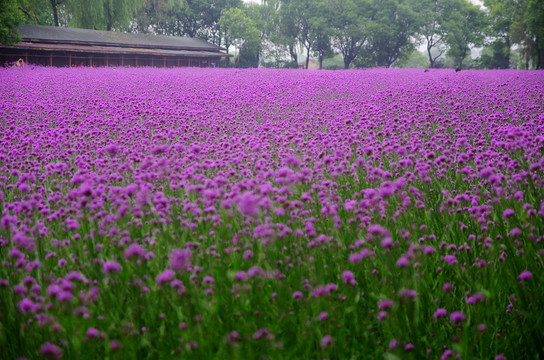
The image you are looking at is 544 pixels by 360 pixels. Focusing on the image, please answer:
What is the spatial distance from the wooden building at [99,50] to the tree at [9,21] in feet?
5.46

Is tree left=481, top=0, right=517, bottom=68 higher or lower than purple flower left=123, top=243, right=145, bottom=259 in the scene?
higher

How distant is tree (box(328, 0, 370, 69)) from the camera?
47219 millimetres

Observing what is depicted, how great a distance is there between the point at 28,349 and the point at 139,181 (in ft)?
5.72

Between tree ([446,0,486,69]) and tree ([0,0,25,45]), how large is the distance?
1634 inches

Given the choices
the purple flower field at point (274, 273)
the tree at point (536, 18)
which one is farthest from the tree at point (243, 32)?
the purple flower field at point (274, 273)

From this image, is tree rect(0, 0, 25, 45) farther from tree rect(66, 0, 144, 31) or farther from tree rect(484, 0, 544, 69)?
tree rect(484, 0, 544, 69)

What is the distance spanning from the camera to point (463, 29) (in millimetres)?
50781

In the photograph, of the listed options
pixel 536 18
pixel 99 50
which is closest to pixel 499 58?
pixel 536 18

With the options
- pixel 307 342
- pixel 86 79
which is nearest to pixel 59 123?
pixel 307 342

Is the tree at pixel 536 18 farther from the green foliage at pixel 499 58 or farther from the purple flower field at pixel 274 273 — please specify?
the purple flower field at pixel 274 273

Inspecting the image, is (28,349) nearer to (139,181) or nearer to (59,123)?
(139,181)

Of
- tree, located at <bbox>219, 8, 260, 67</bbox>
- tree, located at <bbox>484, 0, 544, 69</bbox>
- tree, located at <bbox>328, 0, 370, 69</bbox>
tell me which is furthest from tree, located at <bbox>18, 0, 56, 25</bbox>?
tree, located at <bbox>484, 0, 544, 69</bbox>

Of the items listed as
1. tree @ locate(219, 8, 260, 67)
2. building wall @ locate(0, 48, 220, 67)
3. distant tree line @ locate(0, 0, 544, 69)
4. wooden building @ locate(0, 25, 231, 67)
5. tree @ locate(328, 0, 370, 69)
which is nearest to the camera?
building wall @ locate(0, 48, 220, 67)

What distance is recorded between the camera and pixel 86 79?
56.2ft
